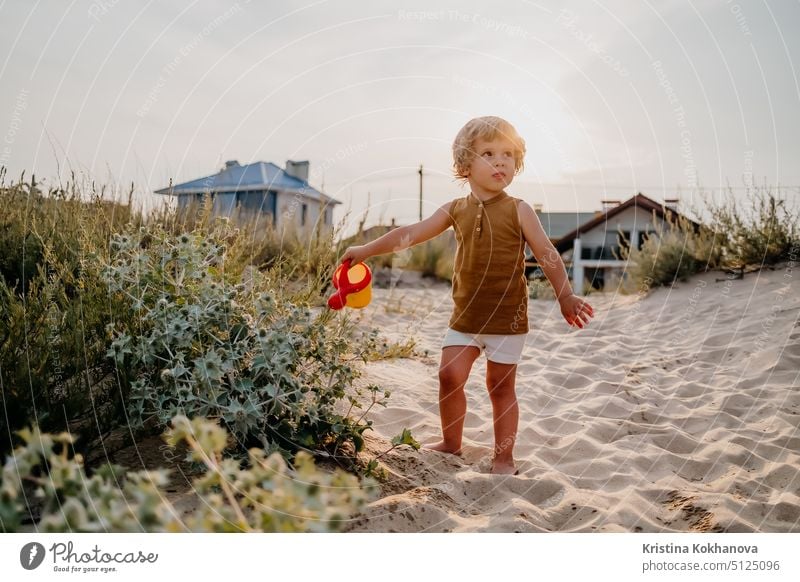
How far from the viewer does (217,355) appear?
7.75ft

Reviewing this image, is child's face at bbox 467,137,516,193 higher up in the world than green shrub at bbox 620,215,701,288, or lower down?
higher up

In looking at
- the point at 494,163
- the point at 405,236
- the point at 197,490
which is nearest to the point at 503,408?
the point at 405,236

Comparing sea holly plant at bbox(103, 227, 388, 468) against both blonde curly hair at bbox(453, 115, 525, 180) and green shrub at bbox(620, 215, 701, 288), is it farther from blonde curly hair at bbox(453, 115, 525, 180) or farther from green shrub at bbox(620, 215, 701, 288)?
green shrub at bbox(620, 215, 701, 288)

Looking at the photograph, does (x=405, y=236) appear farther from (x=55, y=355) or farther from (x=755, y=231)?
(x=755, y=231)

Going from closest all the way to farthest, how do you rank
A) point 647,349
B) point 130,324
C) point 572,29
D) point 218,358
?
point 218,358
point 130,324
point 572,29
point 647,349

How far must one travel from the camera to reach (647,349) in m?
5.55

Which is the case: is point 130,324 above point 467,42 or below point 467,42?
below

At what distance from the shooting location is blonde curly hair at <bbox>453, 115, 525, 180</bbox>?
307 cm

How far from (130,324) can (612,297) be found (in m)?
7.69

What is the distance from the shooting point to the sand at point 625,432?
246 centimetres

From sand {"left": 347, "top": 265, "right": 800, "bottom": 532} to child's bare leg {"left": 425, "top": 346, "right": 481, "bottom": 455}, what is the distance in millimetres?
152

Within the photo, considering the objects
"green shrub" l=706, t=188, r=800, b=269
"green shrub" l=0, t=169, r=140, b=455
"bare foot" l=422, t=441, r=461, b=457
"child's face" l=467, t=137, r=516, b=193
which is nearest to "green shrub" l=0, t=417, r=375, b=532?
"green shrub" l=0, t=169, r=140, b=455
